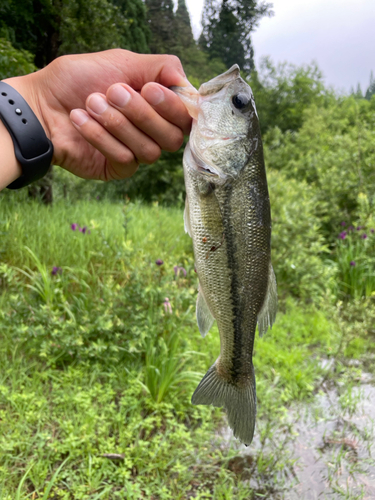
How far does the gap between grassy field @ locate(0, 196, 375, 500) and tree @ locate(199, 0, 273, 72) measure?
892cm

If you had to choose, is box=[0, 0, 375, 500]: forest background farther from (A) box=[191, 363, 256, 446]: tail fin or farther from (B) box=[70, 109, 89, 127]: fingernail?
(B) box=[70, 109, 89, 127]: fingernail

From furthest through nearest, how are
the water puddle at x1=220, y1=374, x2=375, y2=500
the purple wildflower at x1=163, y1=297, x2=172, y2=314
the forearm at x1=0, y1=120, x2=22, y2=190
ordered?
1. the purple wildflower at x1=163, y1=297, x2=172, y2=314
2. the water puddle at x1=220, y1=374, x2=375, y2=500
3. the forearm at x1=0, y1=120, x2=22, y2=190

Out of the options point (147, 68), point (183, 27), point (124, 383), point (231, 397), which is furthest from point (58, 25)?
point (183, 27)

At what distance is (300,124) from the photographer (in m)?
17.0

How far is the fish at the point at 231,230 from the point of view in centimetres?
125

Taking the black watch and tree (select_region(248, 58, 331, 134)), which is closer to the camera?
the black watch

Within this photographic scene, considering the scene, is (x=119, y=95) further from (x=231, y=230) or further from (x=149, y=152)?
(x=231, y=230)

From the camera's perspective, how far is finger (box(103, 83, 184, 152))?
1.38 m

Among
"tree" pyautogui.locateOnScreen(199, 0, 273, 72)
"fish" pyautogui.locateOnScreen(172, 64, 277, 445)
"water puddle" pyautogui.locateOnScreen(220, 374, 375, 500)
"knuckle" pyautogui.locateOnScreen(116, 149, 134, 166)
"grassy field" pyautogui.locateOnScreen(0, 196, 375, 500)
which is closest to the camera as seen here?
"fish" pyautogui.locateOnScreen(172, 64, 277, 445)

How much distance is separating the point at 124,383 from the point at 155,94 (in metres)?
2.04

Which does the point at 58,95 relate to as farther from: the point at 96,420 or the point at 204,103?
Answer: the point at 96,420

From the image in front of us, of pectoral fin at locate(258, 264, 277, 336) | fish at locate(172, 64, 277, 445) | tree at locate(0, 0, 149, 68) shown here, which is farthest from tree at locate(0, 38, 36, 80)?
pectoral fin at locate(258, 264, 277, 336)

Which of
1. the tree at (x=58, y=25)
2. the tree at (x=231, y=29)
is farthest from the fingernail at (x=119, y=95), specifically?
the tree at (x=231, y=29)

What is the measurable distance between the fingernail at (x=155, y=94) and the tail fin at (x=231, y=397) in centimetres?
104
